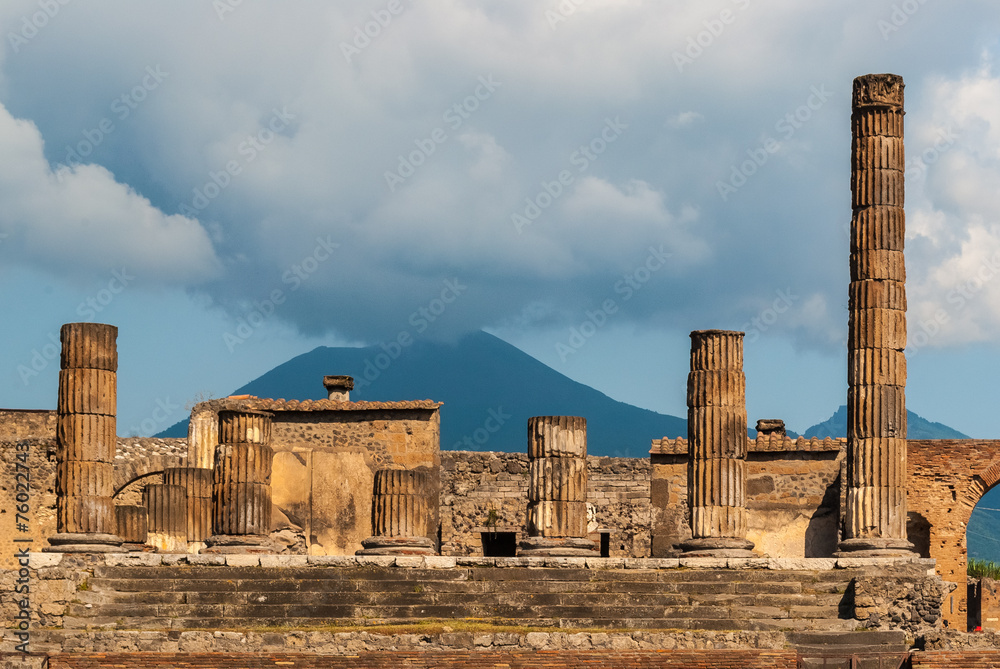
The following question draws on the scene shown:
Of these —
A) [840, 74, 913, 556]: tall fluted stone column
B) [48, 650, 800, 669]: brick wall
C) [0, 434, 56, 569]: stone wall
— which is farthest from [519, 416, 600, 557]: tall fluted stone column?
[0, 434, 56, 569]: stone wall

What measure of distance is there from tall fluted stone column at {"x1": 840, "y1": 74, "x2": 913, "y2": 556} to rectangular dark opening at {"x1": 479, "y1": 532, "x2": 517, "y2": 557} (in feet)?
28.3

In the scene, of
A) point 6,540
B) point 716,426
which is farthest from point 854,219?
point 6,540

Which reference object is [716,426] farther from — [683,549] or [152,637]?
[152,637]

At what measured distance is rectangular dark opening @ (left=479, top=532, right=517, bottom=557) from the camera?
96.4 ft

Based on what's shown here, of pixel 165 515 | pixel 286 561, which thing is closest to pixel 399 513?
pixel 286 561

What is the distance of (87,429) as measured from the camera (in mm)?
22516

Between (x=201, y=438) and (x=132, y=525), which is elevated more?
(x=201, y=438)

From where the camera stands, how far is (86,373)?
22.5 m

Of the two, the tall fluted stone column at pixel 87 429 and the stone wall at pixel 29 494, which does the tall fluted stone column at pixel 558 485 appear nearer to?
the tall fluted stone column at pixel 87 429

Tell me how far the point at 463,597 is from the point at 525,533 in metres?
4.42

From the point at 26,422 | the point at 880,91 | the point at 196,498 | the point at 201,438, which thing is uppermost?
the point at 880,91

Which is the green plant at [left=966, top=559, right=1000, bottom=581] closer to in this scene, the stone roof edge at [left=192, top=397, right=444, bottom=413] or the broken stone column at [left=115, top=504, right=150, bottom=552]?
the stone roof edge at [left=192, top=397, right=444, bottom=413]

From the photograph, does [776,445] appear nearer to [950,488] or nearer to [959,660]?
[950,488]

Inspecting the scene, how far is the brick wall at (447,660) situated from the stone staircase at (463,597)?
0.95m
